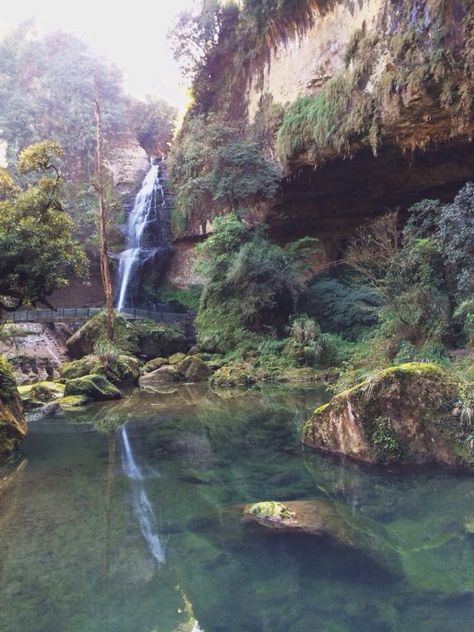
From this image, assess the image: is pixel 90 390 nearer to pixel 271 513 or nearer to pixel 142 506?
pixel 142 506

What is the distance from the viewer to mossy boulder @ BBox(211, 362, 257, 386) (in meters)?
14.8

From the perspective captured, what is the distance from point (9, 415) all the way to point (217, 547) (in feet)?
16.9

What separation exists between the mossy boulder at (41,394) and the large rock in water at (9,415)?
3.69 meters

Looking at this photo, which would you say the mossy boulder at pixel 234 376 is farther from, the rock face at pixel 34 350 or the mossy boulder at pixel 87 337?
the rock face at pixel 34 350

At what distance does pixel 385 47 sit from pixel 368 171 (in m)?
4.36

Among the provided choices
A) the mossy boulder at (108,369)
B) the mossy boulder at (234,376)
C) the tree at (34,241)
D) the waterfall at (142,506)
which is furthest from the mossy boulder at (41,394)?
the waterfall at (142,506)

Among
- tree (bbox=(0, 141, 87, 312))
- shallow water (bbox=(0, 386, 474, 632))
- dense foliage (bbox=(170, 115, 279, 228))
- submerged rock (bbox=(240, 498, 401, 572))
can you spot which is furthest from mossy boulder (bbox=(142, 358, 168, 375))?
submerged rock (bbox=(240, 498, 401, 572))

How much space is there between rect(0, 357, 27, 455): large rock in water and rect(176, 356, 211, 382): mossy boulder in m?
7.75

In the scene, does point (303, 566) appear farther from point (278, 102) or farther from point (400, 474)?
A: point (278, 102)

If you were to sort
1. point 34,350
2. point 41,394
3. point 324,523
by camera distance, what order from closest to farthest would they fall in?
point 324,523 < point 41,394 < point 34,350

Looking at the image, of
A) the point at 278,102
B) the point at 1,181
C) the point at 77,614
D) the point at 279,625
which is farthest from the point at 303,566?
the point at 278,102

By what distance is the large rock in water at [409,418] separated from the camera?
6043 mm

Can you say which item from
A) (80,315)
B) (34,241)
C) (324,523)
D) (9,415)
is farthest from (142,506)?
(80,315)

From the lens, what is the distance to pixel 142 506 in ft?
17.6
